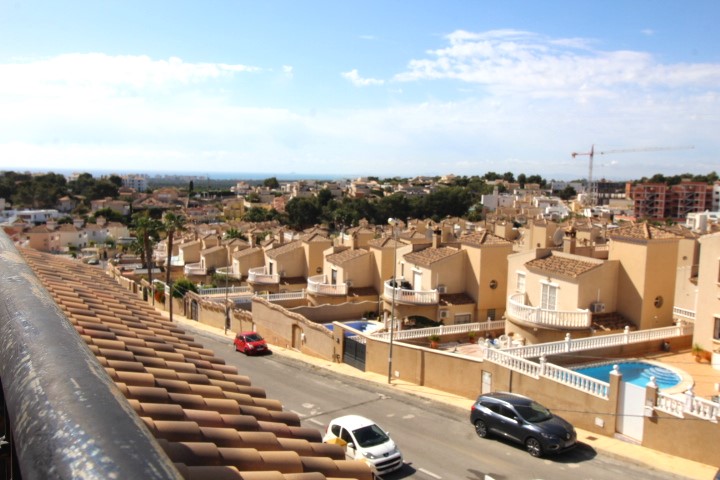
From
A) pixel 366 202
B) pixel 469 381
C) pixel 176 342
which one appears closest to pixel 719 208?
pixel 366 202

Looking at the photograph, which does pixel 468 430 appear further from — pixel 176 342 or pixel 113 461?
pixel 113 461

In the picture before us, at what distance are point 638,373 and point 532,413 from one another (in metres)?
7.04

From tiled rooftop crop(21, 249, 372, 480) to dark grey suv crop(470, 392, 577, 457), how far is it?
12100mm

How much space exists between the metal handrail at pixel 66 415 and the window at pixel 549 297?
28.0 m

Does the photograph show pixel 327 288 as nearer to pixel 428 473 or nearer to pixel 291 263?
pixel 291 263

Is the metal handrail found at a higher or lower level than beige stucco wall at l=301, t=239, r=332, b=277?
higher

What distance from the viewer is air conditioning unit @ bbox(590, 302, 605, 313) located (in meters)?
27.6

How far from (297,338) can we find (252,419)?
30237 millimetres

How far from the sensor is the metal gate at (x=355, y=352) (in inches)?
1163

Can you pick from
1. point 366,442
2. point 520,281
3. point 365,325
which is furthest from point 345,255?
point 366,442

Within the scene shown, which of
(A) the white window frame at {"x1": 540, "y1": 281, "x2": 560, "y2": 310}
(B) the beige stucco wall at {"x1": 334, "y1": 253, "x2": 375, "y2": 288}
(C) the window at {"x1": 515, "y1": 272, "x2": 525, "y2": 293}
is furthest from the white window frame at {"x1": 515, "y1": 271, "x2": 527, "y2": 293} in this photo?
(B) the beige stucco wall at {"x1": 334, "y1": 253, "x2": 375, "y2": 288}

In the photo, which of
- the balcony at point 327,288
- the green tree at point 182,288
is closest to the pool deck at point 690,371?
the balcony at point 327,288

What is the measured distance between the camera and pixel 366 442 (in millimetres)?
16688

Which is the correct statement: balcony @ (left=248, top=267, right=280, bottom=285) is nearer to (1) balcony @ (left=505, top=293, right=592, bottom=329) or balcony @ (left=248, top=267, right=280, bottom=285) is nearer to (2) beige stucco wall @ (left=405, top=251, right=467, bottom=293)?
(2) beige stucco wall @ (left=405, top=251, right=467, bottom=293)
